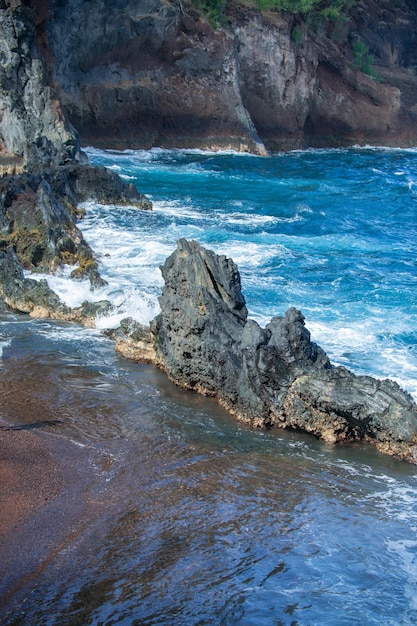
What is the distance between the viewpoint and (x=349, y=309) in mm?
16219

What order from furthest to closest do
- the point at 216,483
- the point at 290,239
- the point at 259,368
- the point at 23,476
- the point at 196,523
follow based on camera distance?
the point at 290,239
the point at 259,368
the point at 216,483
the point at 23,476
the point at 196,523

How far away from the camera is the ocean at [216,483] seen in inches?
258

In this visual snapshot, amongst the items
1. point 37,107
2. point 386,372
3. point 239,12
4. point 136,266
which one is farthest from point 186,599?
point 239,12

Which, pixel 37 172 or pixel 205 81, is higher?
pixel 205 81

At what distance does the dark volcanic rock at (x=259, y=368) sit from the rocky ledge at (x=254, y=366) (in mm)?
13

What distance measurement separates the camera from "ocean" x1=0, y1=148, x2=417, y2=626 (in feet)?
21.5

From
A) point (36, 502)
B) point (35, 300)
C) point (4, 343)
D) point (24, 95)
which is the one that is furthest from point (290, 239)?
point (36, 502)

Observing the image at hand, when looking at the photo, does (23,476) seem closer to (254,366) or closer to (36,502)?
(36,502)

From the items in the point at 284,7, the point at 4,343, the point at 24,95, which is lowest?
the point at 4,343

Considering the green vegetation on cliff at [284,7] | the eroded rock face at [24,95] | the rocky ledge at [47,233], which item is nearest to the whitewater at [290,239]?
the rocky ledge at [47,233]

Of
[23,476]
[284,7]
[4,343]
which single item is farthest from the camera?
[284,7]

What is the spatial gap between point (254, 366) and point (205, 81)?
30946 millimetres

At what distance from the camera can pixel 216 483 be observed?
27.9 ft

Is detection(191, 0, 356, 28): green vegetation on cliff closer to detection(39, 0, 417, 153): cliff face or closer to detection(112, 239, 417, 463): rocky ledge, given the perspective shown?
detection(39, 0, 417, 153): cliff face
